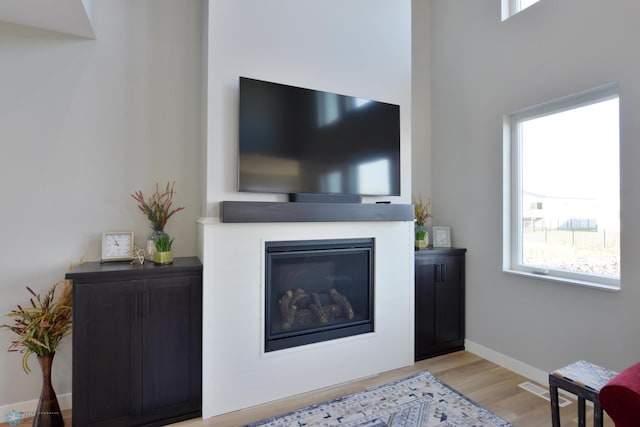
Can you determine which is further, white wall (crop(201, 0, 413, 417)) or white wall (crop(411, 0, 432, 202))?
white wall (crop(411, 0, 432, 202))

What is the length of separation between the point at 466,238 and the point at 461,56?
1782mm

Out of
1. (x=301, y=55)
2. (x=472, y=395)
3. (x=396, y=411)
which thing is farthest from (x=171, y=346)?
(x=301, y=55)

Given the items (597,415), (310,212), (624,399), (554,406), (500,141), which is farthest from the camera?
(500,141)

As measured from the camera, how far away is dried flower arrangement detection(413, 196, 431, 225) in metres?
3.36

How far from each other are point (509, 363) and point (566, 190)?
147 centimetres

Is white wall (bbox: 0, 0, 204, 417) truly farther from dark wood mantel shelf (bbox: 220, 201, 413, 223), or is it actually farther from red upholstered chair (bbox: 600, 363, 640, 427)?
red upholstered chair (bbox: 600, 363, 640, 427)

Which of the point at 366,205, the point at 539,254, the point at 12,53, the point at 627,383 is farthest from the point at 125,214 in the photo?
the point at 539,254

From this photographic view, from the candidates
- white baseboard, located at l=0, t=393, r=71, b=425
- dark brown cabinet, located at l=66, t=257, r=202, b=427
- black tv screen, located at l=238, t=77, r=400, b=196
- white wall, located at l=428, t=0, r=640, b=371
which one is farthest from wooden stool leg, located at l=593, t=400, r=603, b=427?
white baseboard, located at l=0, t=393, r=71, b=425

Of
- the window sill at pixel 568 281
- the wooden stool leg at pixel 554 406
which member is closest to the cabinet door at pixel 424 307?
the window sill at pixel 568 281

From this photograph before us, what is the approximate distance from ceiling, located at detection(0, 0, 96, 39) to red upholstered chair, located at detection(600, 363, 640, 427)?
10.7 ft

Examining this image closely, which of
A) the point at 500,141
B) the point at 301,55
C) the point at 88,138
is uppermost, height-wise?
the point at 301,55

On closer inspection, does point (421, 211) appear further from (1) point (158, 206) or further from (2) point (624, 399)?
(1) point (158, 206)

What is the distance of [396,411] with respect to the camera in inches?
84.7

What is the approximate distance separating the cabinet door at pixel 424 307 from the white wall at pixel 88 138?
1934mm
